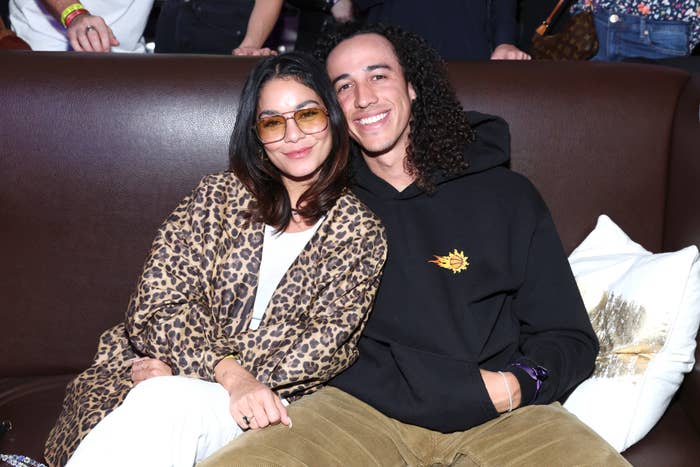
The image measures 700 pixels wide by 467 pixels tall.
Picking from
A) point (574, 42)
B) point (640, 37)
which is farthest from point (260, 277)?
point (640, 37)

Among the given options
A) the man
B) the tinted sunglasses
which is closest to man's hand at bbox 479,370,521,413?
the man

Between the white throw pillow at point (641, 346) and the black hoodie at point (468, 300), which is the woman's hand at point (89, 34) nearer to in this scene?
the black hoodie at point (468, 300)

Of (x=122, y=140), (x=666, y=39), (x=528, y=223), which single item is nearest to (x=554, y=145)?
(x=528, y=223)

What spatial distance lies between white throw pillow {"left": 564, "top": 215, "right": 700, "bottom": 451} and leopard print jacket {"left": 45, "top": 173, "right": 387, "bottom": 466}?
59cm

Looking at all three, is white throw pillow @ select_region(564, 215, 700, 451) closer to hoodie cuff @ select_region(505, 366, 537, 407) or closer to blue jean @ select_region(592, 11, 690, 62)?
hoodie cuff @ select_region(505, 366, 537, 407)

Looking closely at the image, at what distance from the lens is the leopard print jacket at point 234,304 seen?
193cm

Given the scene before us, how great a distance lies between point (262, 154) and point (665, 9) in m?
1.38

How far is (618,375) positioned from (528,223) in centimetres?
42

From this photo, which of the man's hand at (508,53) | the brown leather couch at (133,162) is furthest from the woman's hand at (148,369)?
the man's hand at (508,53)

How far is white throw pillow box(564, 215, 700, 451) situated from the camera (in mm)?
2064

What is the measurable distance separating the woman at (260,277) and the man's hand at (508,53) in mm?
766

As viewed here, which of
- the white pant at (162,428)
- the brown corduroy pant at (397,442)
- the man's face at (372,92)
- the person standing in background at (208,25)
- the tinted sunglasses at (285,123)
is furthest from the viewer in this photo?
the person standing in background at (208,25)

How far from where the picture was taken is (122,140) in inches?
93.4

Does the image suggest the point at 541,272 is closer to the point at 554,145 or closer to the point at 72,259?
the point at 554,145
